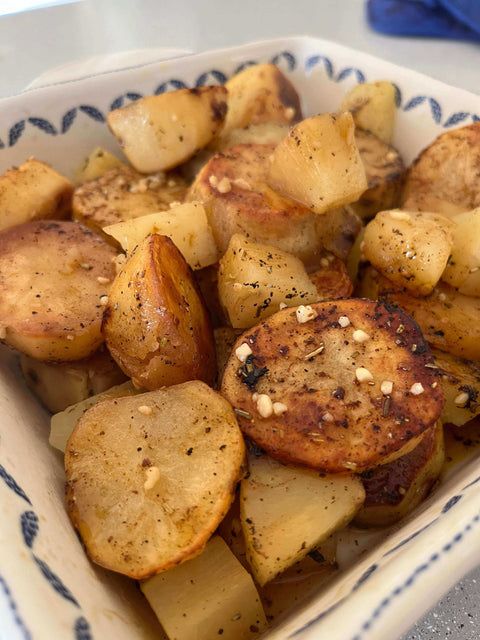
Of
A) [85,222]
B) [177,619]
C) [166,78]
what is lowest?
[177,619]

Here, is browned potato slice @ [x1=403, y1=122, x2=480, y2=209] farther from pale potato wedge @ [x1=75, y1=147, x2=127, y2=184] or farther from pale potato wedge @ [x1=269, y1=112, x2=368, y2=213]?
pale potato wedge @ [x1=75, y1=147, x2=127, y2=184]

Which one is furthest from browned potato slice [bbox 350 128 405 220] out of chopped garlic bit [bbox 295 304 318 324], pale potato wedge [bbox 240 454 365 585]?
pale potato wedge [bbox 240 454 365 585]

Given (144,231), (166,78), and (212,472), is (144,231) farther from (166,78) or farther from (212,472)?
(166,78)

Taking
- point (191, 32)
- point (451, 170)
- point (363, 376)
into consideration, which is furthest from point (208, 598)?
point (191, 32)

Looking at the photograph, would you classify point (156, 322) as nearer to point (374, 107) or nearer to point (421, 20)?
point (374, 107)

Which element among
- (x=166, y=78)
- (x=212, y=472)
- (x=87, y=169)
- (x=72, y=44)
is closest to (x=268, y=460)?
(x=212, y=472)

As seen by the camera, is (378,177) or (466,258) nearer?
(466,258)

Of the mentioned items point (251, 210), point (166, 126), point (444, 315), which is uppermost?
point (166, 126)

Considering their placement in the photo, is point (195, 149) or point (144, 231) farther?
point (195, 149)
